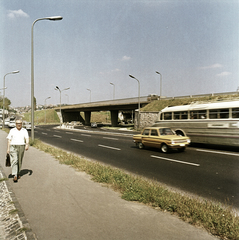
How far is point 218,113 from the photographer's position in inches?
491

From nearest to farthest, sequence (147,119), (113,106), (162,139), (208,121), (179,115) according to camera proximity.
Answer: (162,139)
(208,121)
(179,115)
(147,119)
(113,106)

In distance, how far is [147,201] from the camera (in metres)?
4.49

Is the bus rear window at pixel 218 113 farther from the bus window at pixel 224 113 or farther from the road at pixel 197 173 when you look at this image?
the road at pixel 197 173

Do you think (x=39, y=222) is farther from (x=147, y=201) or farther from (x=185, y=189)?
(x=185, y=189)

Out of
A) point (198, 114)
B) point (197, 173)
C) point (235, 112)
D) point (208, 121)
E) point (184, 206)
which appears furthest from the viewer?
point (198, 114)

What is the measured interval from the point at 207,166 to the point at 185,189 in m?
3.12

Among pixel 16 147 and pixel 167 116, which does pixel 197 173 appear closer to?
pixel 16 147

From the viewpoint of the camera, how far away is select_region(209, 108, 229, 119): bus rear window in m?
12.1

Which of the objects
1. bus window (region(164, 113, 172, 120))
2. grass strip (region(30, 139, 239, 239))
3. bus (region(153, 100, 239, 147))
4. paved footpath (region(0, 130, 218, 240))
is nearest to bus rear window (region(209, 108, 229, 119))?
bus (region(153, 100, 239, 147))

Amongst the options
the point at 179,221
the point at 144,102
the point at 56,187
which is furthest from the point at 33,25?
the point at 144,102

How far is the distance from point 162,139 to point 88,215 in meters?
8.61

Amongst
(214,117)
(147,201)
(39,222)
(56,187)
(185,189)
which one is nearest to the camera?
(39,222)

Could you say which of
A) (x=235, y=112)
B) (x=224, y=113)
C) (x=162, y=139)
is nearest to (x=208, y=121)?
(x=224, y=113)

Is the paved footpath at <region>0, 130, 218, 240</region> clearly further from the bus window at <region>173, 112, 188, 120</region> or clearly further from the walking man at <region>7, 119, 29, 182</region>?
the bus window at <region>173, 112, 188, 120</region>
